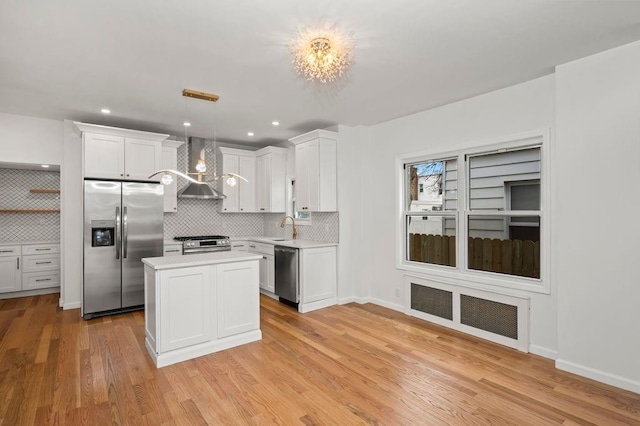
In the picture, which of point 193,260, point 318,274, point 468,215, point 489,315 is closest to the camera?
point 193,260

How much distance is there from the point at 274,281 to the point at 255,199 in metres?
1.84

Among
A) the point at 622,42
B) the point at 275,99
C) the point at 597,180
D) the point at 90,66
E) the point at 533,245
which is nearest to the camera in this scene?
the point at 622,42

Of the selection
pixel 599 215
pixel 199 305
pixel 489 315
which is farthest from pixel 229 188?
pixel 599 215

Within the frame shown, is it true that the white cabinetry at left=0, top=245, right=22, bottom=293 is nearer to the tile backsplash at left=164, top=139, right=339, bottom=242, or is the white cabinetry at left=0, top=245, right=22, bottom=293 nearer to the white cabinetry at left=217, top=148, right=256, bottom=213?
the tile backsplash at left=164, top=139, right=339, bottom=242

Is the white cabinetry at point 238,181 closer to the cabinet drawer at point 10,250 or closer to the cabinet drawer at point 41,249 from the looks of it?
the cabinet drawer at point 41,249

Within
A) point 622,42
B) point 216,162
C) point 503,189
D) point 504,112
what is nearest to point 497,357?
point 503,189

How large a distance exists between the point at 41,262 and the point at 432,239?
20.6 feet

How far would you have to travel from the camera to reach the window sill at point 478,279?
3.34 metres

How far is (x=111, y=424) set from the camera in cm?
220

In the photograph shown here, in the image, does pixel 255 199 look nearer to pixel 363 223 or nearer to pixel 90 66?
pixel 363 223

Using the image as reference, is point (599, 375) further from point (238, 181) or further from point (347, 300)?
point (238, 181)

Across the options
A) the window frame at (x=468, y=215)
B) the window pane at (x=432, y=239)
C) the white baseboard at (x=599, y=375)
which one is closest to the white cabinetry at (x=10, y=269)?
the window frame at (x=468, y=215)

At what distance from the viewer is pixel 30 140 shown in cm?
462

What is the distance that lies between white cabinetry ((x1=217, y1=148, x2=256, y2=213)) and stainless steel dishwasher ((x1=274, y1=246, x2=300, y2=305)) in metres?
1.47
